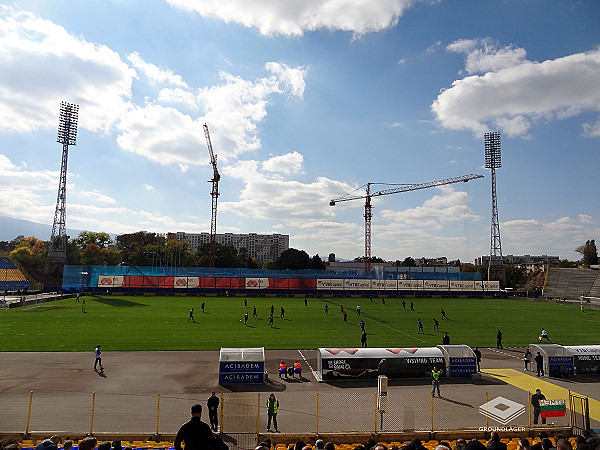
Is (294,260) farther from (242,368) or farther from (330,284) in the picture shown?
(242,368)

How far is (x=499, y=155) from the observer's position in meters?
104

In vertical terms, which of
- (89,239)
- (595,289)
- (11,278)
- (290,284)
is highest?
(89,239)

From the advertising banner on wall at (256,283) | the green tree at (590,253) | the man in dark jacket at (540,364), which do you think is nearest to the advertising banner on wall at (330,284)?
the advertising banner on wall at (256,283)

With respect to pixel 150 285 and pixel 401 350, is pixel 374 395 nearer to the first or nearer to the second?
pixel 401 350

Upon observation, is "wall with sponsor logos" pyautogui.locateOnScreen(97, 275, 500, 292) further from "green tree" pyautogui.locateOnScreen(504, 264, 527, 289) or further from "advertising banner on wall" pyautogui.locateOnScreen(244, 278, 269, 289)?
"green tree" pyautogui.locateOnScreen(504, 264, 527, 289)

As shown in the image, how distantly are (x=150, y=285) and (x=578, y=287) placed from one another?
91.3 meters

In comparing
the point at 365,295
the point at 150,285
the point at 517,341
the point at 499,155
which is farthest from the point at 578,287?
the point at 150,285

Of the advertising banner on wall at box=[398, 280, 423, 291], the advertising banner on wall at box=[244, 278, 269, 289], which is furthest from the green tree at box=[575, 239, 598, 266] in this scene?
the advertising banner on wall at box=[244, 278, 269, 289]

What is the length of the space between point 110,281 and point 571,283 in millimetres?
99300

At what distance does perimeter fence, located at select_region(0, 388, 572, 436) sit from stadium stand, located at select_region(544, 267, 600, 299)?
79.6m

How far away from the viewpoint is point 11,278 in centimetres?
7150

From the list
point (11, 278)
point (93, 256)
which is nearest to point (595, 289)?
point (11, 278)

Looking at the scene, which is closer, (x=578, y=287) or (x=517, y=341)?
(x=517, y=341)

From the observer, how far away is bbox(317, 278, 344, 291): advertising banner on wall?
242 feet
